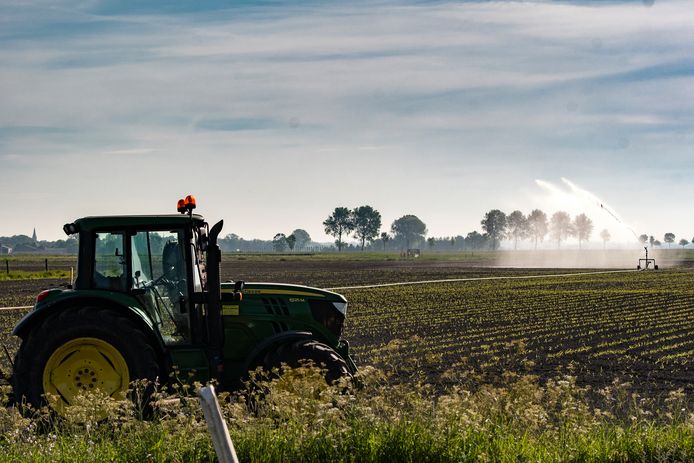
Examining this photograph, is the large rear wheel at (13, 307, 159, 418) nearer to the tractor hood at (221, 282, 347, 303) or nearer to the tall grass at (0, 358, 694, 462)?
the tall grass at (0, 358, 694, 462)

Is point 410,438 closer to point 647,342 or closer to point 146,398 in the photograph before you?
point 146,398

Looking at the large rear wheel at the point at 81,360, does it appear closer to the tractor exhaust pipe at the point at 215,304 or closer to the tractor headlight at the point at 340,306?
the tractor exhaust pipe at the point at 215,304

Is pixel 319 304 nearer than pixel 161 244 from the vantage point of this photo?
No

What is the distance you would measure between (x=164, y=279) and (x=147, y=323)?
685mm

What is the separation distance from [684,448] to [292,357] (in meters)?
4.52

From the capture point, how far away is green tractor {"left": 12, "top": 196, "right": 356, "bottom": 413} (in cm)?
929

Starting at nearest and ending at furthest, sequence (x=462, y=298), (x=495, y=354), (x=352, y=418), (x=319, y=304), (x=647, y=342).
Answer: (x=352, y=418) → (x=319, y=304) → (x=495, y=354) → (x=647, y=342) → (x=462, y=298)

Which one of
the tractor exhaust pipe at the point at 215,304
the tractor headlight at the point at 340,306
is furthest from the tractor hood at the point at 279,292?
the tractor exhaust pipe at the point at 215,304

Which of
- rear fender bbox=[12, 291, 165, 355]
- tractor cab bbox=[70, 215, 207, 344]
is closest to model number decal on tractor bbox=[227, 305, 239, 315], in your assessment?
tractor cab bbox=[70, 215, 207, 344]

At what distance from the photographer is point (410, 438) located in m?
7.33

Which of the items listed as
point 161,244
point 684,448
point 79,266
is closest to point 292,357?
point 161,244

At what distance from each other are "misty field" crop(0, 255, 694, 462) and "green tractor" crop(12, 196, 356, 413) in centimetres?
50

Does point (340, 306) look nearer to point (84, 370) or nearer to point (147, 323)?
point (147, 323)

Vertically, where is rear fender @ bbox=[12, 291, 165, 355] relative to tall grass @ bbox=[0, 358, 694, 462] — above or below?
above
